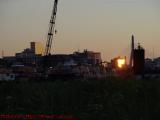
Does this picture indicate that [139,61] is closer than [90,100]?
No

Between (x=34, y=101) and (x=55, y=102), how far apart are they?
33.6 inches

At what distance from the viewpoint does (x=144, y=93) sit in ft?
69.6

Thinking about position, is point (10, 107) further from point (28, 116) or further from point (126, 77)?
point (126, 77)

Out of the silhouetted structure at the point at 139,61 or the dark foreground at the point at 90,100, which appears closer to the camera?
the dark foreground at the point at 90,100

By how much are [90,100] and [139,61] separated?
19.0 meters

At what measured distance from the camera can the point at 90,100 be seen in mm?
21000

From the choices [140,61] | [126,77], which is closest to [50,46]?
[140,61]

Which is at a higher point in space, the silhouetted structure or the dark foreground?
the silhouetted structure

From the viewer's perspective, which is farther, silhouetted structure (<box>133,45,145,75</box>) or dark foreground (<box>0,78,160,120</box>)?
silhouetted structure (<box>133,45,145,75</box>)

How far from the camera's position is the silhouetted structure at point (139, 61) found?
38.5 metres

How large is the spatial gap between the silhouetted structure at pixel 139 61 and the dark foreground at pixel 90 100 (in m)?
15.3

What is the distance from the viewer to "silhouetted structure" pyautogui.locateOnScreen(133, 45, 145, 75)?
3847cm

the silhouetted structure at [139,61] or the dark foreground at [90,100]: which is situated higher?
the silhouetted structure at [139,61]

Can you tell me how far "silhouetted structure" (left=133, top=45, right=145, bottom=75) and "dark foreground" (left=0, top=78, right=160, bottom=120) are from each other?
15295 millimetres
